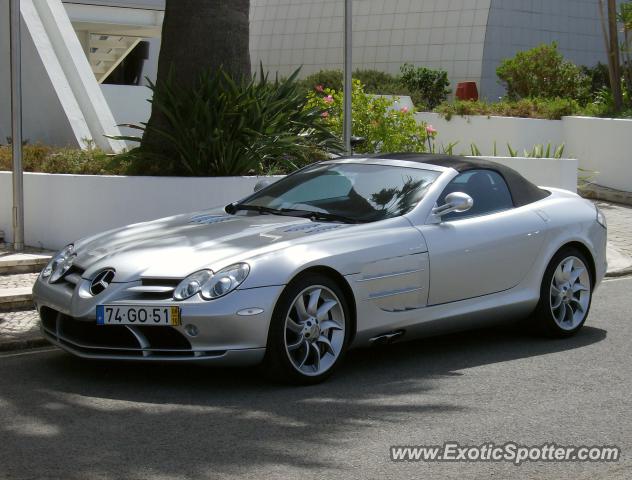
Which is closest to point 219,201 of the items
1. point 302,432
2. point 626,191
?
point 302,432

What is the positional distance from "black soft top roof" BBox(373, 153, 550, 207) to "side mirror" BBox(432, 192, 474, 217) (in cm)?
50

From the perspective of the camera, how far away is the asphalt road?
557 centimetres

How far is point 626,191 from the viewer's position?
63.7 ft

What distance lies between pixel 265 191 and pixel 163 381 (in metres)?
2.17

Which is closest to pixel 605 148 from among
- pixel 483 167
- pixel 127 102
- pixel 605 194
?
pixel 605 194

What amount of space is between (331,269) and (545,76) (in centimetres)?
1995

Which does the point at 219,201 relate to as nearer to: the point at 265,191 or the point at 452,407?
the point at 265,191

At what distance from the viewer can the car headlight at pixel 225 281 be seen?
684 centimetres

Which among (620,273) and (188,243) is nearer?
(188,243)

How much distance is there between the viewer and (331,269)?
7266mm

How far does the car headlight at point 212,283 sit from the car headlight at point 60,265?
1.08 meters

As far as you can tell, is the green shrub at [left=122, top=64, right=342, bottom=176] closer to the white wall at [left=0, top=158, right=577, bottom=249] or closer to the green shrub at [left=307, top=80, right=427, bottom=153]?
the white wall at [left=0, top=158, right=577, bottom=249]

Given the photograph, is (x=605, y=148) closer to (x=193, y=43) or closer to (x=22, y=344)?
(x=193, y=43)

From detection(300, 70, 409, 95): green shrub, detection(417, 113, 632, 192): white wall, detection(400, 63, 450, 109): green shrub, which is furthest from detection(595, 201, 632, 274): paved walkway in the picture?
detection(400, 63, 450, 109): green shrub
